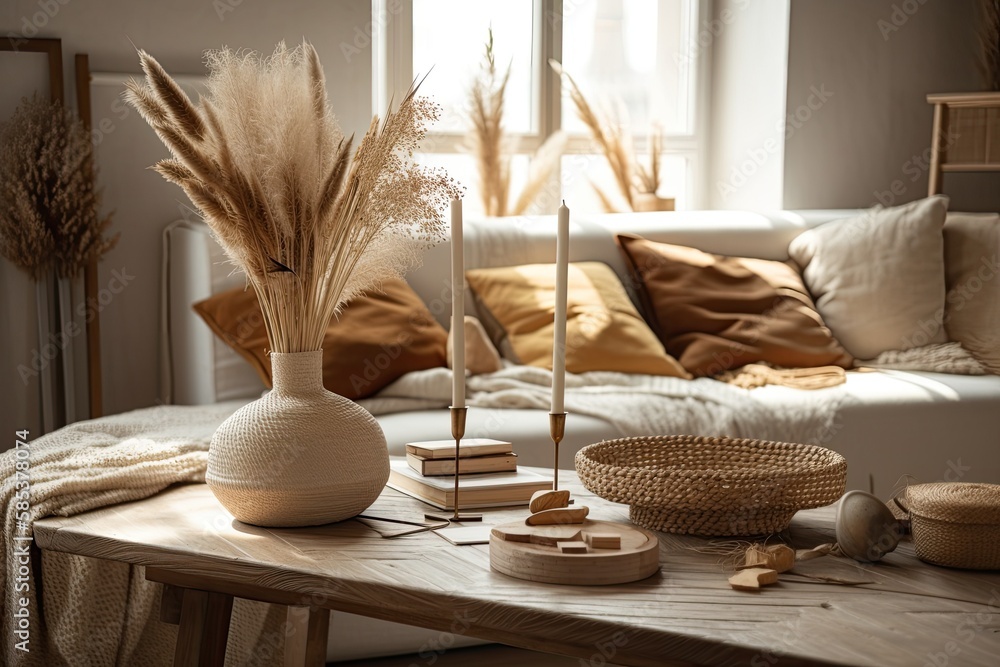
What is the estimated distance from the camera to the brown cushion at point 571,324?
300 cm

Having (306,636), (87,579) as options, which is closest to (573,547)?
(306,636)

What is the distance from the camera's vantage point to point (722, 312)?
3305 mm

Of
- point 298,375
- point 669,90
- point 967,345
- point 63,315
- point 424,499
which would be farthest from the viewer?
point 669,90

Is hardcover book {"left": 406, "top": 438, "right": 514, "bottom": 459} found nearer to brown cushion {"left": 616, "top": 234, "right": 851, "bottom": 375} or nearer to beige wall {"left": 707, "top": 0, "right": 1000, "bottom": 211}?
brown cushion {"left": 616, "top": 234, "right": 851, "bottom": 375}

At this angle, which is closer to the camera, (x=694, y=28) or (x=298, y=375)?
(x=298, y=375)

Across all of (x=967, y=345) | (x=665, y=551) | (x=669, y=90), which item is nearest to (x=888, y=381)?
(x=967, y=345)

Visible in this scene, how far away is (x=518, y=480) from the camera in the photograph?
1.52 meters

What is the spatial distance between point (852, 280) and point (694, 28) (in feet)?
4.92

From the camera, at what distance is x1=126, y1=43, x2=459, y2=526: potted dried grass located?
50.1 inches

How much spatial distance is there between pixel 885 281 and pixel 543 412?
4.59 feet

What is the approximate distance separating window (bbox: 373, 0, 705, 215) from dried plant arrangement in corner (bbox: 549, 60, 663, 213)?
65 mm

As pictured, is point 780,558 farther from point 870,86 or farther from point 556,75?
point 870,86

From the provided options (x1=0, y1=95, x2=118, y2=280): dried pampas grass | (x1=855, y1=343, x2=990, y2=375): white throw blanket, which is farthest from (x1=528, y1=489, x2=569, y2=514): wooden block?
(x1=855, y1=343, x2=990, y2=375): white throw blanket

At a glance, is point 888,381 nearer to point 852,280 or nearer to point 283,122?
point 852,280
